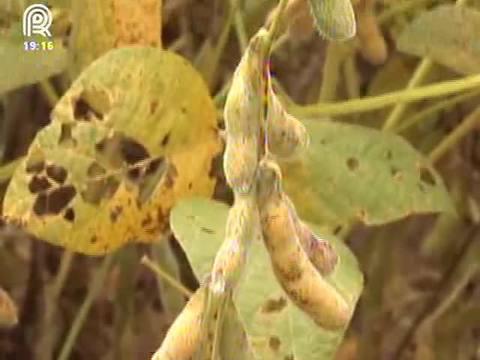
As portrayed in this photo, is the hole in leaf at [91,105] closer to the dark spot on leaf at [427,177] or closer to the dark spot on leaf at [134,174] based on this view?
the dark spot on leaf at [134,174]

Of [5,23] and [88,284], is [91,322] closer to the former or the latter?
[88,284]

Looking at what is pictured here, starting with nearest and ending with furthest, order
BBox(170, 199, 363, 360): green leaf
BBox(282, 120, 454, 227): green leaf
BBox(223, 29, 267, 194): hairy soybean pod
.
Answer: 1. BBox(223, 29, 267, 194): hairy soybean pod
2. BBox(170, 199, 363, 360): green leaf
3. BBox(282, 120, 454, 227): green leaf

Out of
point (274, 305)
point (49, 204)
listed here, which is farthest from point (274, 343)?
point (49, 204)

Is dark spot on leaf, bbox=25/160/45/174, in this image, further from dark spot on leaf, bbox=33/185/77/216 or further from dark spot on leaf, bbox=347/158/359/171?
dark spot on leaf, bbox=347/158/359/171

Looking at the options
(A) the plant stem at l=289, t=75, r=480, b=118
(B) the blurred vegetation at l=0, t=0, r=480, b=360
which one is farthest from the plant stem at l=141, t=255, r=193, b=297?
(A) the plant stem at l=289, t=75, r=480, b=118

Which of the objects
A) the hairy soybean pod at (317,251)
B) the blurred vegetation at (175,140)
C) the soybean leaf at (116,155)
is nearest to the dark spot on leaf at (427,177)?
the blurred vegetation at (175,140)

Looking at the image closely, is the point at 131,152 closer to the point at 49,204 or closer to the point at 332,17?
the point at 49,204
